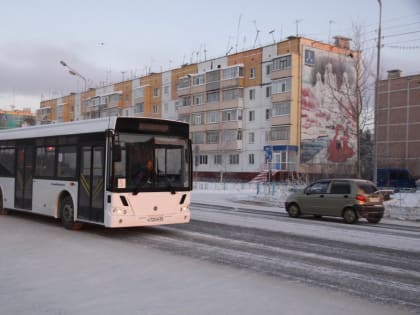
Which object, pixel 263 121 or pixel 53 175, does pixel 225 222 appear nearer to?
pixel 53 175

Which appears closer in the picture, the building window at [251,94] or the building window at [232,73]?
the building window at [251,94]

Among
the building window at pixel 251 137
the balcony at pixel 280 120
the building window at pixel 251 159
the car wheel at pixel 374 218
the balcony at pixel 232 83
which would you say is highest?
the balcony at pixel 232 83

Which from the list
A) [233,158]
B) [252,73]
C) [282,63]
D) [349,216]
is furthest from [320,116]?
[349,216]

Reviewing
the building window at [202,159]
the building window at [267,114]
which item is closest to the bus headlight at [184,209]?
the building window at [267,114]

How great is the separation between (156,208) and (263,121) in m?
51.8

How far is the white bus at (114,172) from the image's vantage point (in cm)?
1166

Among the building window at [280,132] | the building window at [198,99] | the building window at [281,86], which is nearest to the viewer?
the building window at [280,132]

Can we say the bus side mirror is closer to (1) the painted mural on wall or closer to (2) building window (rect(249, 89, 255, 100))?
(1) the painted mural on wall

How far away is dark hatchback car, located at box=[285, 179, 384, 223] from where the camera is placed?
1792cm

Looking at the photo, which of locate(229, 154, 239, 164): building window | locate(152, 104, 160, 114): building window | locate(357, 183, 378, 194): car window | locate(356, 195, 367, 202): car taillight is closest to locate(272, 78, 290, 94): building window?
locate(229, 154, 239, 164): building window

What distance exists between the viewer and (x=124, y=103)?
89375mm

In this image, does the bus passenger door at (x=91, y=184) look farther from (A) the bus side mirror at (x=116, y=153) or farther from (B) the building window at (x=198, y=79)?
(B) the building window at (x=198, y=79)

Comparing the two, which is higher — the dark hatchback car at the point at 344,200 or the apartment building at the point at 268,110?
the apartment building at the point at 268,110

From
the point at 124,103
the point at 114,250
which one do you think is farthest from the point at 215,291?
the point at 124,103
